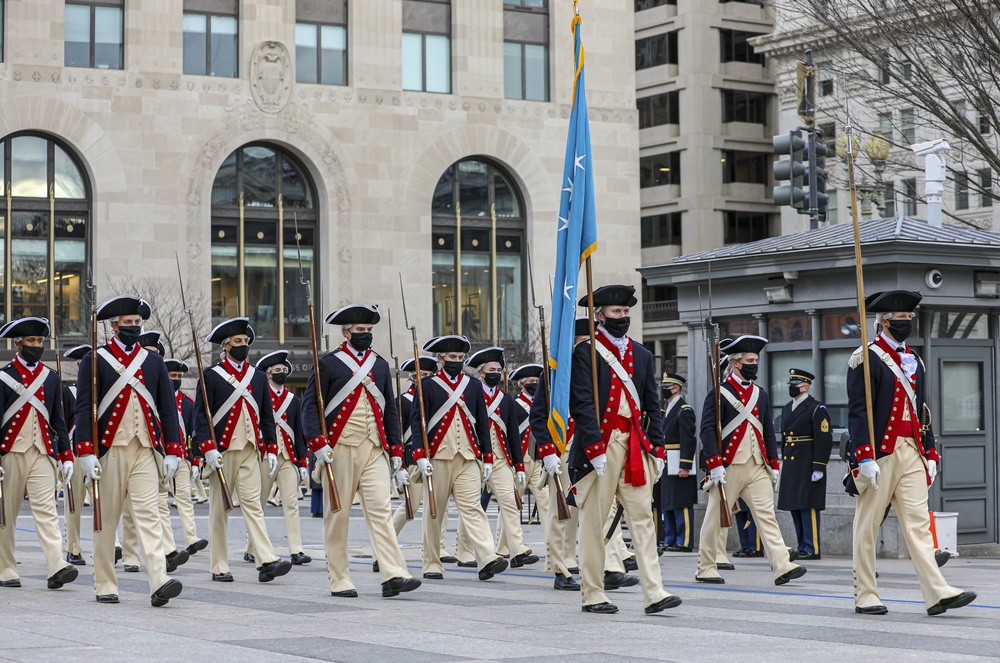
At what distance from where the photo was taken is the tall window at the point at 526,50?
4731 centimetres

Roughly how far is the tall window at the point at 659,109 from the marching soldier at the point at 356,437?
56937mm

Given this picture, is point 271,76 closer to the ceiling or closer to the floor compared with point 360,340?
closer to the ceiling

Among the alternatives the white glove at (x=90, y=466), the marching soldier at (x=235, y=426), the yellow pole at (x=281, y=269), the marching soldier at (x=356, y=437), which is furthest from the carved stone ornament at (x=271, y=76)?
the white glove at (x=90, y=466)

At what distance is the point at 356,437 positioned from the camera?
38.9ft

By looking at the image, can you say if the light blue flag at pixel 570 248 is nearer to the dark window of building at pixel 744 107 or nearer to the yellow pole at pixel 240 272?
the yellow pole at pixel 240 272

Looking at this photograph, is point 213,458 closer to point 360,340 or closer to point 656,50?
point 360,340

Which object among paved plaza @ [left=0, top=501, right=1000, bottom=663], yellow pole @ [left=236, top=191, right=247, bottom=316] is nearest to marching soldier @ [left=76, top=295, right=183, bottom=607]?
paved plaza @ [left=0, top=501, right=1000, bottom=663]

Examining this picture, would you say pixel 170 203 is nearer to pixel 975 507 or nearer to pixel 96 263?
pixel 96 263

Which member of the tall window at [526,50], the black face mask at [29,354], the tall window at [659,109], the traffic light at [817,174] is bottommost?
the black face mask at [29,354]

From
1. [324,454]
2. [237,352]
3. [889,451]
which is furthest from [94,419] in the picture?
[889,451]

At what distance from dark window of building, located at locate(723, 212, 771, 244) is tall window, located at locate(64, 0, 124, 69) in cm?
3194

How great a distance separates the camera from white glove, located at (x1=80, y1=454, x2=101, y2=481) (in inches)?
434

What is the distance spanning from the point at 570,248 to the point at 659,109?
2282 inches

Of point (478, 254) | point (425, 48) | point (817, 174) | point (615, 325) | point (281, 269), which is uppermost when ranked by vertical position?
point (425, 48)
